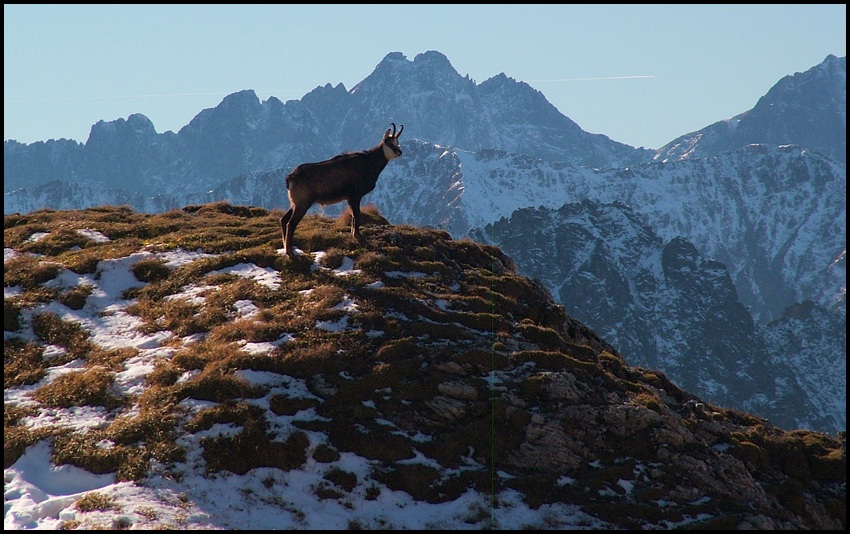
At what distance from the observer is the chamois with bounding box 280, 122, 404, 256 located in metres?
27.8

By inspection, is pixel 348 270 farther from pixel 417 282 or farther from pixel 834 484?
pixel 834 484

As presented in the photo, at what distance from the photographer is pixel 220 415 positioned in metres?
18.3

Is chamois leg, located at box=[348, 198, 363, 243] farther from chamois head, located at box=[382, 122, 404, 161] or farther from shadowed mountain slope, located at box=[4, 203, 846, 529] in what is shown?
chamois head, located at box=[382, 122, 404, 161]

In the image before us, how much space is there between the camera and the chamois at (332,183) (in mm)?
27812

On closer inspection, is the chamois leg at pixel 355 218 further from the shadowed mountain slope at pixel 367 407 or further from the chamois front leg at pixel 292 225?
the chamois front leg at pixel 292 225

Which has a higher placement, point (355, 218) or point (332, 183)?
point (332, 183)

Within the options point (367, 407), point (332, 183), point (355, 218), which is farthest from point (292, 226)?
point (367, 407)

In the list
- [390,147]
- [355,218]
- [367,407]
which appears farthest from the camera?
[390,147]

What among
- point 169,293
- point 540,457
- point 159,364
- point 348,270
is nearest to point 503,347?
point 540,457

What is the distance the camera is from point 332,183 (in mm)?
28000

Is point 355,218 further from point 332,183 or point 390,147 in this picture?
point 390,147

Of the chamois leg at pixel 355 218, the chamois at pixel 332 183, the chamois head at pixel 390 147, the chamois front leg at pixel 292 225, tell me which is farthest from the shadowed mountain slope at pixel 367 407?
the chamois head at pixel 390 147

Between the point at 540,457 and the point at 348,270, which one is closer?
the point at 540,457

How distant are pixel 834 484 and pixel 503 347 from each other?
9362 millimetres
